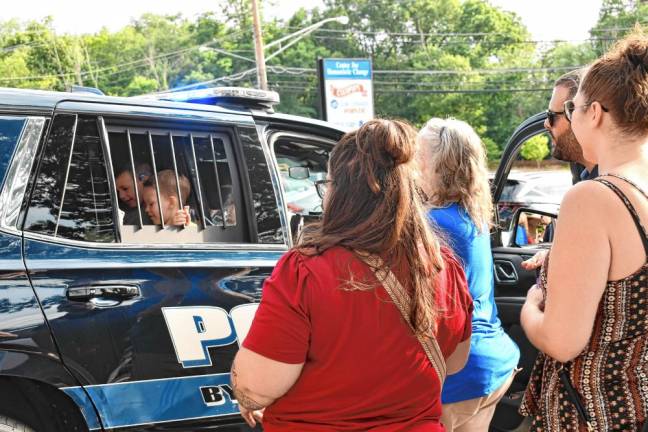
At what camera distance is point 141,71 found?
64.3 m

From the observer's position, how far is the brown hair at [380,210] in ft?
5.55

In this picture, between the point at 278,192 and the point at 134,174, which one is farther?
the point at 278,192

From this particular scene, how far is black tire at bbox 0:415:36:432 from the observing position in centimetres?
240

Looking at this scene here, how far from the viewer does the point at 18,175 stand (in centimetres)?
247

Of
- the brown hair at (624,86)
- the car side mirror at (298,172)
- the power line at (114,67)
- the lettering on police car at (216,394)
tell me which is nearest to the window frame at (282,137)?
the car side mirror at (298,172)

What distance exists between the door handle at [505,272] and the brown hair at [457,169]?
1.21 meters

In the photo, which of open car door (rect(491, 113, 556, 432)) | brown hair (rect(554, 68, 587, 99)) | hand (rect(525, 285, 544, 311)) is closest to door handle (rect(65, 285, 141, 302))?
hand (rect(525, 285, 544, 311))

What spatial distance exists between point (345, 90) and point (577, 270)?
19497 mm

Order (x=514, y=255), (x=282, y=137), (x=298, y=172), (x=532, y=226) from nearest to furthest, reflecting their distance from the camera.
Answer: (x=282, y=137), (x=514, y=255), (x=298, y=172), (x=532, y=226)

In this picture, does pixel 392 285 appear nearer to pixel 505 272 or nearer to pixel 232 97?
pixel 232 97

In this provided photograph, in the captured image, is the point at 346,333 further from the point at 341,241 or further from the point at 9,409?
the point at 9,409

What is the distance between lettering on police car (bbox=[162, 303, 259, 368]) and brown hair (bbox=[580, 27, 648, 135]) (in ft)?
5.31

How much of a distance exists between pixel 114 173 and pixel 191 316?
70cm

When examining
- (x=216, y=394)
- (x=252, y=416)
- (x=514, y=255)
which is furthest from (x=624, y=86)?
(x=514, y=255)
